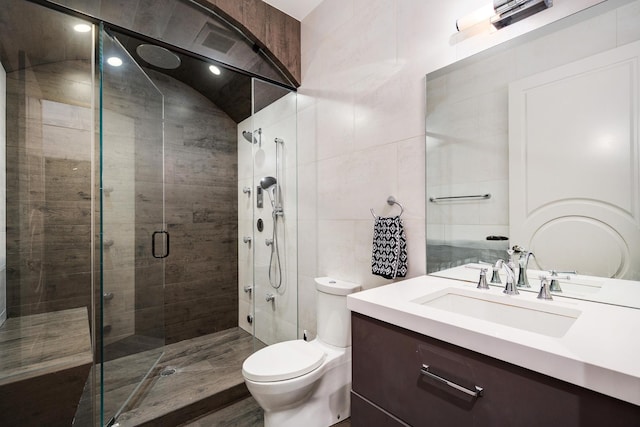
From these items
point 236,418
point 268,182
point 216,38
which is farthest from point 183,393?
point 216,38

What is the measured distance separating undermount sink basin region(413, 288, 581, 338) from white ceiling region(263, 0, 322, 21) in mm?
2178

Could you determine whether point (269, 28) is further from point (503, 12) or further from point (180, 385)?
point (180, 385)

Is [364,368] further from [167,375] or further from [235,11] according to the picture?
[235,11]

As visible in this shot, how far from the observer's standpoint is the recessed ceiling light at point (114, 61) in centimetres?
163

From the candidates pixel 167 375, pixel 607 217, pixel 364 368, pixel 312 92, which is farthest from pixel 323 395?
pixel 312 92

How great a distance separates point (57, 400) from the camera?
1.42m

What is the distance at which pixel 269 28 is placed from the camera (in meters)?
2.15

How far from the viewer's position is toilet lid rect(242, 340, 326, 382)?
4.64 feet

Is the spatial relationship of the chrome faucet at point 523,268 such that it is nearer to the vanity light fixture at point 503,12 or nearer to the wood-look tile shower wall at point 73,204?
the vanity light fixture at point 503,12

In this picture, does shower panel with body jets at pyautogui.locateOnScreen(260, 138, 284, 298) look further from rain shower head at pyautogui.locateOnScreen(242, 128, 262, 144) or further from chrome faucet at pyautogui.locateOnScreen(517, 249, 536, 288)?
chrome faucet at pyautogui.locateOnScreen(517, 249, 536, 288)

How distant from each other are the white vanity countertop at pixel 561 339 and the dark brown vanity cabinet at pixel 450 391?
3cm

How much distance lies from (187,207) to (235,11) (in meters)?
1.72

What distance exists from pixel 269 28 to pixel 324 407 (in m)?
2.53

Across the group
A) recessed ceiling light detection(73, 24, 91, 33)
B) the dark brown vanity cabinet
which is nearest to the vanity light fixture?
the dark brown vanity cabinet
